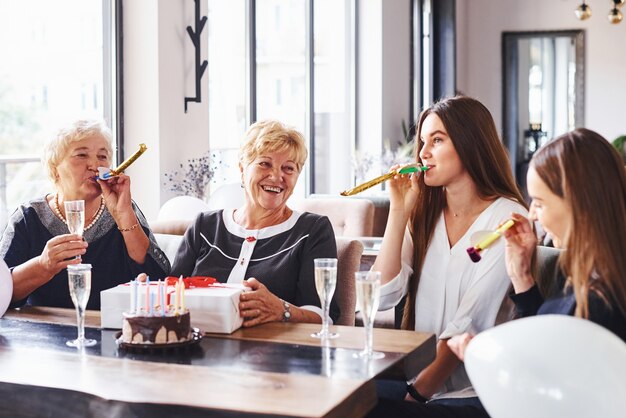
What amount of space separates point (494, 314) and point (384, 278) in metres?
0.32

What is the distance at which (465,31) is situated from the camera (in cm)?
1104

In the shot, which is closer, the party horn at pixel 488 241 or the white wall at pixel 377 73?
the party horn at pixel 488 241

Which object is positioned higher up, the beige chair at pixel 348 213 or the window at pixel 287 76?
the window at pixel 287 76

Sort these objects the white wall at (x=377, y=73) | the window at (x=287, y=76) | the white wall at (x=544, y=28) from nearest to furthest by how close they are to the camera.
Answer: the window at (x=287, y=76)
the white wall at (x=377, y=73)
the white wall at (x=544, y=28)

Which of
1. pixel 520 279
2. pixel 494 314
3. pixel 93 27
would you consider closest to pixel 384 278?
pixel 494 314

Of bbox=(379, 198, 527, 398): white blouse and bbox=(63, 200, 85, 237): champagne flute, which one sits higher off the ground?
bbox=(63, 200, 85, 237): champagne flute

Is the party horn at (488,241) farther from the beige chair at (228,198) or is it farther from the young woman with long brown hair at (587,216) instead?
the beige chair at (228,198)

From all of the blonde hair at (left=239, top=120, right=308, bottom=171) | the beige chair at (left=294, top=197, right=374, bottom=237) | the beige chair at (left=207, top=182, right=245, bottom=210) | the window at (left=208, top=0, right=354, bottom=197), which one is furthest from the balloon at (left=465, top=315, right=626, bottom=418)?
the window at (left=208, top=0, right=354, bottom=197)

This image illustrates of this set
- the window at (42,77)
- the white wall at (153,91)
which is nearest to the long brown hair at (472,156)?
the window at (42,77)

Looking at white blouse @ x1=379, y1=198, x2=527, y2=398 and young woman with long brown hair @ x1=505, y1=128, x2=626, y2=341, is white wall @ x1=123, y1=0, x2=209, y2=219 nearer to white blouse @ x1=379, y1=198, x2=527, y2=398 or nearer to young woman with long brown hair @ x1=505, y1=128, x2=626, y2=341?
white blouse @ x1=379, y1=198, x2=527, y2=398

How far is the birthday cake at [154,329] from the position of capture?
2.03m

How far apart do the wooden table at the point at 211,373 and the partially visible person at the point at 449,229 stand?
13.3 inches

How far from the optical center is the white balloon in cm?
243

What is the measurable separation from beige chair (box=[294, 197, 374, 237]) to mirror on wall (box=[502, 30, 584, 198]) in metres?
6.38
